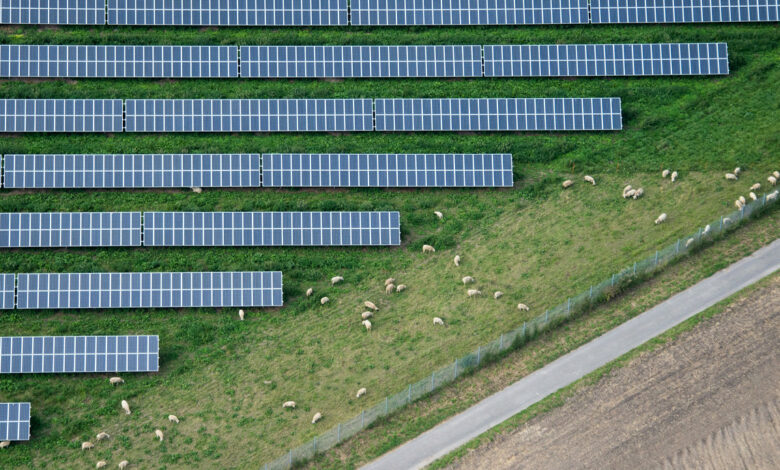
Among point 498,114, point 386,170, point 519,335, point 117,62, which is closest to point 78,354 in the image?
point 117,62

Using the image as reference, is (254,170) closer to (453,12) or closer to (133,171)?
(133,171)

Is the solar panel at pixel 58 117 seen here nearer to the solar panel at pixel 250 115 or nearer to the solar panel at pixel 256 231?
the solar panel at pixel 250 115

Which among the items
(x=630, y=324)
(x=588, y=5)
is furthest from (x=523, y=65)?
(x=630, y=324)

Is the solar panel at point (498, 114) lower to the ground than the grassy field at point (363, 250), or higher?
higher

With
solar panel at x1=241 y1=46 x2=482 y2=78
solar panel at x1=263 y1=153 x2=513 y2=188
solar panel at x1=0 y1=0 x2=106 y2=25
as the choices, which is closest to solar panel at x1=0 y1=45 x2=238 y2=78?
solar panel at x1=241 y1=46 x2=482 y2=78

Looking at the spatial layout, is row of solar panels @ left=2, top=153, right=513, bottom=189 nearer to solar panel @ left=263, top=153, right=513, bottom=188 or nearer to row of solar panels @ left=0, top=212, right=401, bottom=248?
solar panel @ left=263, top=153, right=513, bottom=188

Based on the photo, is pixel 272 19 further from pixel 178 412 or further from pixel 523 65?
pixel 178 412

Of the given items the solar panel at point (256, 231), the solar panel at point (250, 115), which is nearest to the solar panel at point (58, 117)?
the solar panel at point (250, 115)
